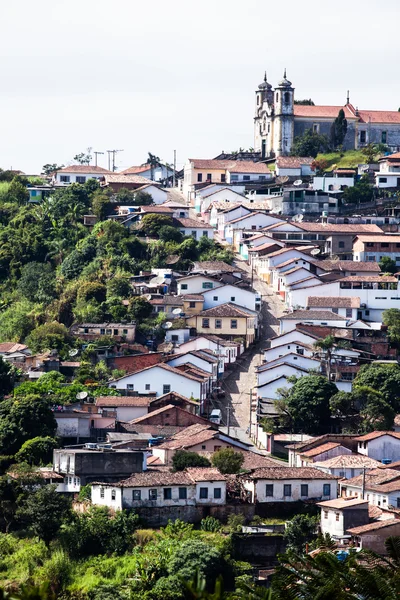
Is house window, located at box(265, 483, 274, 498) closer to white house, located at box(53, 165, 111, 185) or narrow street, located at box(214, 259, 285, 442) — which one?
narrow street, located at box(214, 259, 285, 442)

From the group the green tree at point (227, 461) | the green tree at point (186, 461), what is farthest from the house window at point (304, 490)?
→ the green tree at point (186, 461)

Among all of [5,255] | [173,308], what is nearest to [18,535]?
[173,308]

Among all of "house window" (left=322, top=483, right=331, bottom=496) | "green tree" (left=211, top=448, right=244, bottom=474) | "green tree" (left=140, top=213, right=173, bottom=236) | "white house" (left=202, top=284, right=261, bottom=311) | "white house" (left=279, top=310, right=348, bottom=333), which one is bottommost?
"house window" (left=322, top=483, right=331, bottom=496)

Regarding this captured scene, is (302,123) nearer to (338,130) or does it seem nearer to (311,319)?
(338,130)

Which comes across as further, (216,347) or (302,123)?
(302,123)

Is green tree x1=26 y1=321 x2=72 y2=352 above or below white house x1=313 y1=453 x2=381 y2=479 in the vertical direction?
above

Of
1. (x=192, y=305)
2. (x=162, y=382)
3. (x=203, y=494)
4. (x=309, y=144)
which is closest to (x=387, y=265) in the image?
(x=192, y=305)

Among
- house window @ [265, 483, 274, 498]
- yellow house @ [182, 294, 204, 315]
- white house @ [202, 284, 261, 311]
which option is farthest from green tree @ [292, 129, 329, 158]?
house window @ [265, 483, 274, 498]
